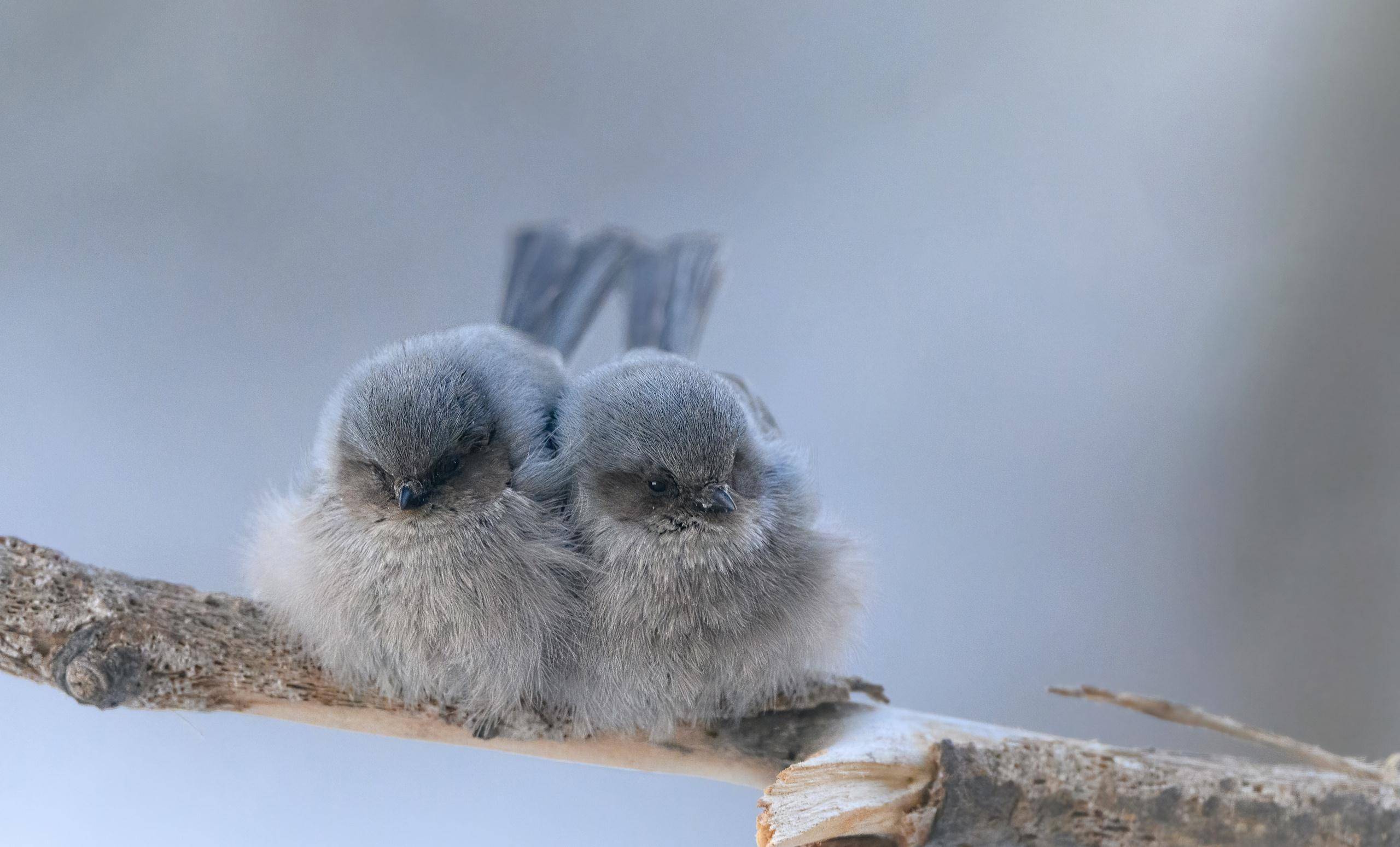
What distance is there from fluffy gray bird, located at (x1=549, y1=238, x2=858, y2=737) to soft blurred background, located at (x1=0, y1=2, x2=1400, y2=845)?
2.49ft

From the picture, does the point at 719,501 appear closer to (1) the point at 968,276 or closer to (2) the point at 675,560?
(2) the point at 675,560

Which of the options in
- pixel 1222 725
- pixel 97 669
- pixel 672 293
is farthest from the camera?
pixel 672 293

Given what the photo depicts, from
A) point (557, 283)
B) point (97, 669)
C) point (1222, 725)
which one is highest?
point (557, 283)

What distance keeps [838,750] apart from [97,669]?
68 cm

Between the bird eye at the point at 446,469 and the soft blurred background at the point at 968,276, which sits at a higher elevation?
the soft blurred background at the point at 968,276

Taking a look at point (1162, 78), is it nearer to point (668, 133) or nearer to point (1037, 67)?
point (1037, 67)

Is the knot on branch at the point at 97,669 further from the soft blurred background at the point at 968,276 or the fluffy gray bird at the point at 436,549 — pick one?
the soft blurred background at the point at 968,276

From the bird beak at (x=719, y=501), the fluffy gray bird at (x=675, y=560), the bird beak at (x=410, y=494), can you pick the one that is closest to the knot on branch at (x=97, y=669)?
the bird beak at (x=410, y=494)

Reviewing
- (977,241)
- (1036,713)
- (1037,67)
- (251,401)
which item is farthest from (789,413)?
(251,401)

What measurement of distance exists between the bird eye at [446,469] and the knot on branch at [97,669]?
322 millimetres

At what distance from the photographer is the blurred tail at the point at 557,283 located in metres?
1.42

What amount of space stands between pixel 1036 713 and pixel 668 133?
1.33 metres

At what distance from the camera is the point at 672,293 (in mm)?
1424

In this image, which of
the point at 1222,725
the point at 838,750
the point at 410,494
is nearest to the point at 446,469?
the point at 410,494
